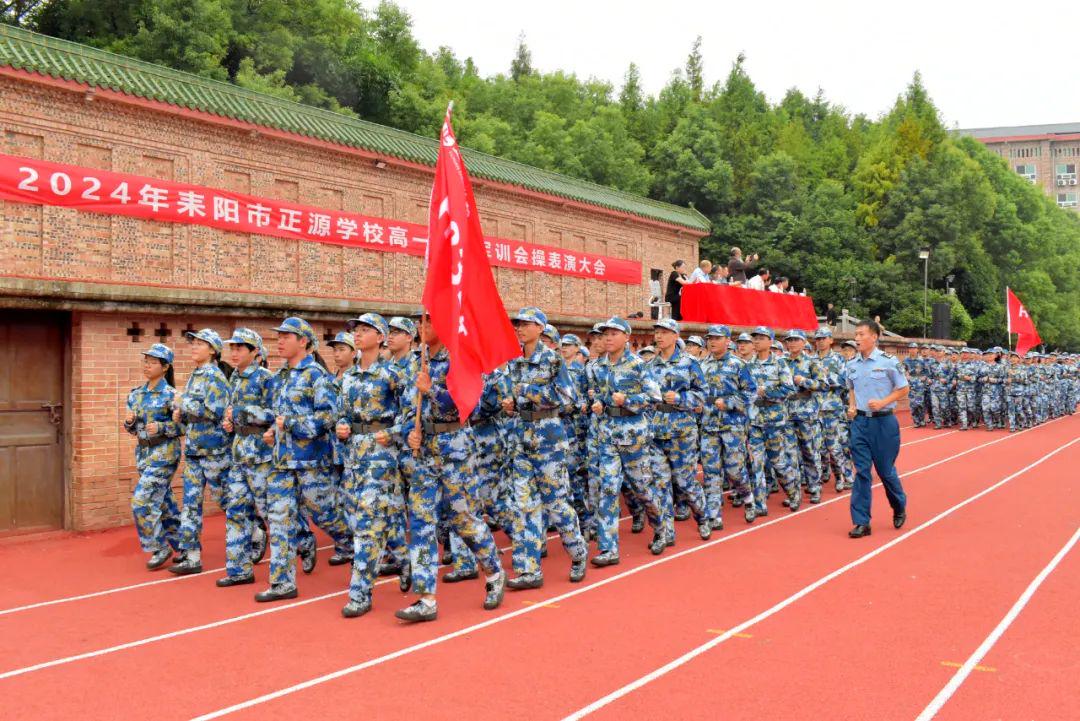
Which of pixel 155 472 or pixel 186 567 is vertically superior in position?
pixel 155 472

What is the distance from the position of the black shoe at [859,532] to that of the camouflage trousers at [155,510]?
6.06 m

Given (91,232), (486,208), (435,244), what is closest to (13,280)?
(435,244)

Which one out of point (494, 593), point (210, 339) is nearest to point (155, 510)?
point (210, 339)

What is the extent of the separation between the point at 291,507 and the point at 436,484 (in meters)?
1.32

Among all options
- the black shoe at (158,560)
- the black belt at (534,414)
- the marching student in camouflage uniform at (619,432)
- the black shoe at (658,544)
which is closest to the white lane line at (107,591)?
→ the black shoe at (158,560)

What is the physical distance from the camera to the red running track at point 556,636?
14.6ft

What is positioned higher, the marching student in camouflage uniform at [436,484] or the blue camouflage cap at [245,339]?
the blue camouflage cap at [245,339]

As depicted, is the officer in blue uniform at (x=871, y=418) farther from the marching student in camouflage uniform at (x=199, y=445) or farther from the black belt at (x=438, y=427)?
the marching student in camouflage uniform at (x=199, y=445)

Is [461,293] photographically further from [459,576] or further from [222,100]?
[222,100]

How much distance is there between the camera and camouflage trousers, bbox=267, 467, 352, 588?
21.1 ft

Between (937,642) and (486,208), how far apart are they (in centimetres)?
1763

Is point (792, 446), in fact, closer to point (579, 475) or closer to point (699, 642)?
point (579, 475)

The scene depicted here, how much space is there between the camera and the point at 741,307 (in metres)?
19.6

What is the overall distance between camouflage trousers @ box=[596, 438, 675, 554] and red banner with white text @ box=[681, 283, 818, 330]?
36.2ft
